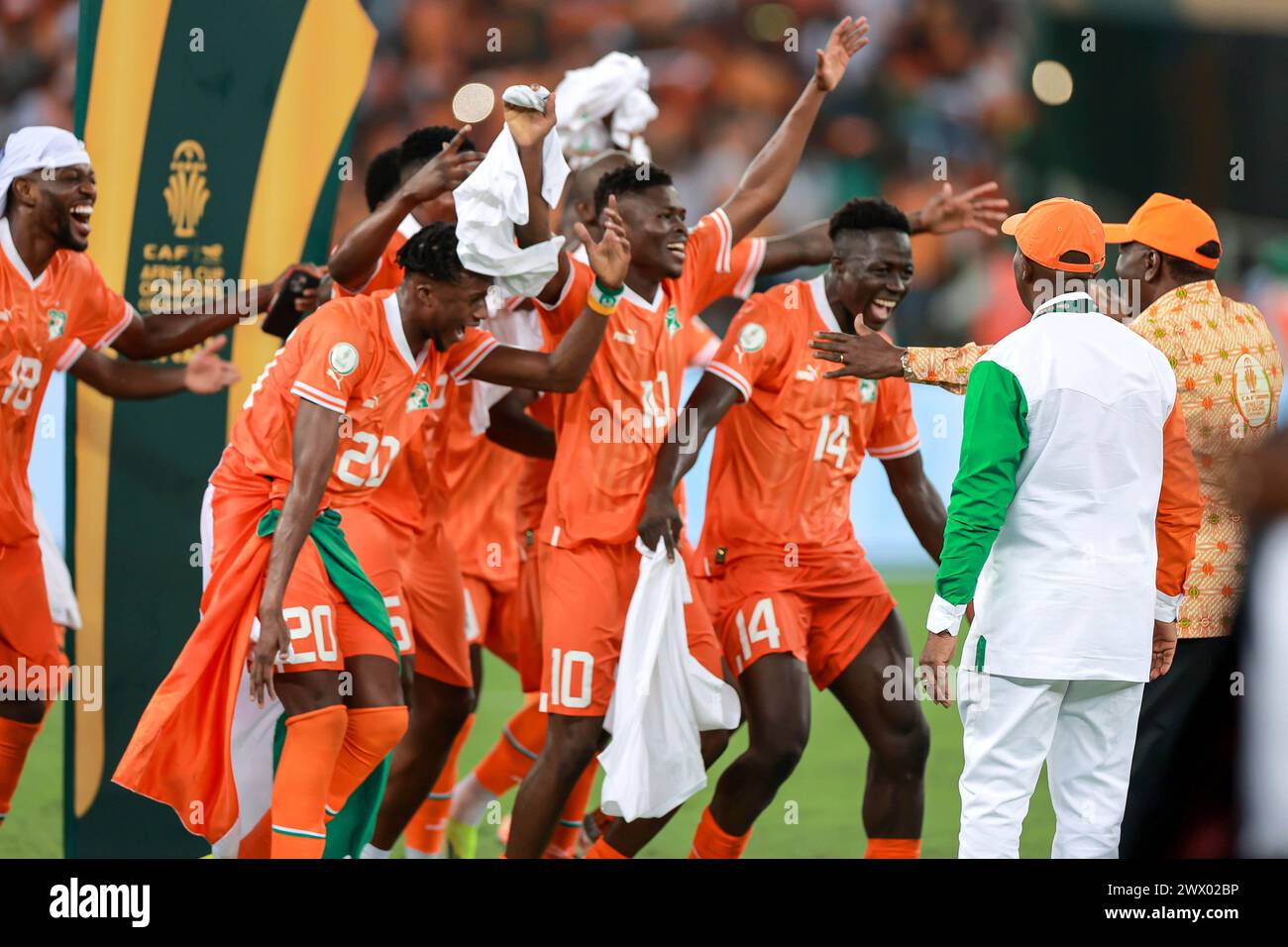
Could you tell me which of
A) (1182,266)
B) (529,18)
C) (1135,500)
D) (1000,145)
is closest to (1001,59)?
(1000,145)

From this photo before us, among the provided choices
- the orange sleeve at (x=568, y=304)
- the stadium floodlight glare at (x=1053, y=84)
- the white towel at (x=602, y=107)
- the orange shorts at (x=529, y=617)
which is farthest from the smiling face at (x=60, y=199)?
the stadium floodlight glare at (x=1053, y=84)

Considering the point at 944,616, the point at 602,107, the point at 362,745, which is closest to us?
the point at 944,616

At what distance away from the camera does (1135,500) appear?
14.5ft

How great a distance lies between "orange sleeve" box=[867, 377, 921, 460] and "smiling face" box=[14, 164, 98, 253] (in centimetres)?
293

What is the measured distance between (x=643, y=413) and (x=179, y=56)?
7.58 feet

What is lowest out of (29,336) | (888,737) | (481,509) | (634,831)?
(634,831)

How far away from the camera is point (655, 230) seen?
564 cm

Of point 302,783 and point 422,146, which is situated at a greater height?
point 422,146

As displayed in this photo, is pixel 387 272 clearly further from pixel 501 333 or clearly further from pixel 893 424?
pixel 893 424

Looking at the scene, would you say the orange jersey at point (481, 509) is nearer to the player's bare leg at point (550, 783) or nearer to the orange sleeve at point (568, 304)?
the orange sleeve at point (568, 304)

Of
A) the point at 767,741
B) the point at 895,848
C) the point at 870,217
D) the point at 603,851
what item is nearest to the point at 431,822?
the point at 603,851

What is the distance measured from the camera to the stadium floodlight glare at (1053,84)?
51.6 ft

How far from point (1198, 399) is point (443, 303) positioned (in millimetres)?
2403

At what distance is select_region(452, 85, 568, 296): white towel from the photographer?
5164 millimetres
